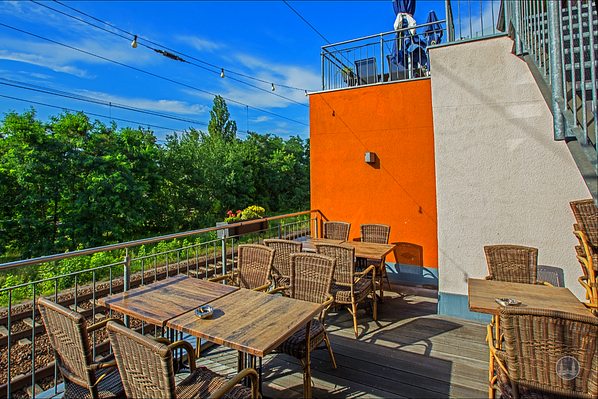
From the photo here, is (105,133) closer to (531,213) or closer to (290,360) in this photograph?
(290,360)

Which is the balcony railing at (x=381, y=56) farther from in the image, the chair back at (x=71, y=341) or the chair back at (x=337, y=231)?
the chair back at (x=71, y=341)

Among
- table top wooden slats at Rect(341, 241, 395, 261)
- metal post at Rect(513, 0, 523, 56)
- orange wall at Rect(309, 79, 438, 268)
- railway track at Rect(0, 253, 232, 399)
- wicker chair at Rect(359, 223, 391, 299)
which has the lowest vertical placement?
railway track at Rect(0, 253, 232, 399)

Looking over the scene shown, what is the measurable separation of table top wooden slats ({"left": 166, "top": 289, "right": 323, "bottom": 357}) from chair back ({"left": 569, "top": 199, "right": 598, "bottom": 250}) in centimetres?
257

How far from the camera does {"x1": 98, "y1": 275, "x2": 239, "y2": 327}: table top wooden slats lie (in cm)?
194

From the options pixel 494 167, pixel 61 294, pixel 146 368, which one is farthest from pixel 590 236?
pixel 61 294

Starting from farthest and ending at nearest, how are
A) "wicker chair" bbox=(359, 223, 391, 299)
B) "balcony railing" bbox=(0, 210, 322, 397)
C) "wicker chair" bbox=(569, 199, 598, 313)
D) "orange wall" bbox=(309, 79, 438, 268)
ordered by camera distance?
"orange wall" bbox=(309, 79, 438, 268)
"wicker chair" bbox=(359, 223, 391, 299)
"wicker chair" bbox=(569, 199, 598, 313)
"balcony railing" bbox=(0, 210, 322, 397)

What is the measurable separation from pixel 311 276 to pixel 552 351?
162 centimetres

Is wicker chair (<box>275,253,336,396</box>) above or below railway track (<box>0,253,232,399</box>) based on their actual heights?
above

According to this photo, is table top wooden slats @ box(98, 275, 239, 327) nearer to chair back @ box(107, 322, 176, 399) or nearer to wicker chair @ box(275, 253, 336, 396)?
chair back @ box(107, 322, 176, 399)

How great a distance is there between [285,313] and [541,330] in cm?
136

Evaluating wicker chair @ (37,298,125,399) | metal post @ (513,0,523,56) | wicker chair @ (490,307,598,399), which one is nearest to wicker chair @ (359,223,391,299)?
metal post @ (513,0,523,56)

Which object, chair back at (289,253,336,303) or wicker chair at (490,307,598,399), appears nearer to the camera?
wicker chair at (490,307,598,399)

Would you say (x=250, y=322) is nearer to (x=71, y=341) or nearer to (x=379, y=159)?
(x=71, y=341)

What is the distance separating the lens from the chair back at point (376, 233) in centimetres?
457
